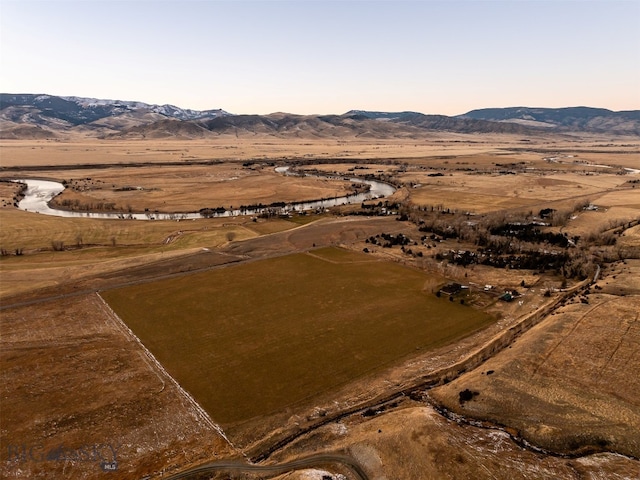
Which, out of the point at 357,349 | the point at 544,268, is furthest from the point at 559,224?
the point at 357,349

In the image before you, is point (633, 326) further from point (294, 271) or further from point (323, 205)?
point (323, 205)

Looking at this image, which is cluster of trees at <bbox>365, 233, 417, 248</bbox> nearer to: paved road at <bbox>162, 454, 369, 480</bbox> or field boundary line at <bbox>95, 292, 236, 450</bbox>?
field boundary line at <bbox>95, 292, 236, 450</bbox>

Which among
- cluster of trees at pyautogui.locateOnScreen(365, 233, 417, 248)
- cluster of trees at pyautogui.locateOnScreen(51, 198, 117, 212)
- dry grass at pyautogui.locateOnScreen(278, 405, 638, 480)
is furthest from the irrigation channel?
dry grass at pyautogui.locateOnScreen(278, 405, 638, 480)

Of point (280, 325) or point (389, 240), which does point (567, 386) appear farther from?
point (389, 240)

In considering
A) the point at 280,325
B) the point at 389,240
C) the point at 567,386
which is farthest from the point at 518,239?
the point at 280,325

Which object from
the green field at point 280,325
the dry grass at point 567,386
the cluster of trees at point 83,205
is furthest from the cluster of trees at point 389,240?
the cluster of trees at point 83,205

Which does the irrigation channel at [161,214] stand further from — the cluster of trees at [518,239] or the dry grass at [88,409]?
the dry grass at [88,409]
